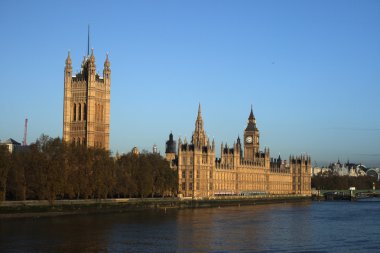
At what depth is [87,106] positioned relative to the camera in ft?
426

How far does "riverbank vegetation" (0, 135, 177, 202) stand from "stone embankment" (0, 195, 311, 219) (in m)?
1.24

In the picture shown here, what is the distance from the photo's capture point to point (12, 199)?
3497 inches

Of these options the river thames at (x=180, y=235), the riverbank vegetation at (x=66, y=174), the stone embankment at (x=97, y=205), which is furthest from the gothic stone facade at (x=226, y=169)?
the river thames at (x=180, y=235)

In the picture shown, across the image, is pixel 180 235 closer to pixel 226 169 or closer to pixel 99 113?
pixel 99 113

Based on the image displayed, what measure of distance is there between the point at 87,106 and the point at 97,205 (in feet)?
122

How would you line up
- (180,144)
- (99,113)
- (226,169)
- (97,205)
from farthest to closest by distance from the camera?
(226,169) → (180,144) → (99,113) → (97,205)

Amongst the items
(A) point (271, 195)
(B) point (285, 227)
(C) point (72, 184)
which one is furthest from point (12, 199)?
(A) point (271, 195)

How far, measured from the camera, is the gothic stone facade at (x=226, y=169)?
5586 inches

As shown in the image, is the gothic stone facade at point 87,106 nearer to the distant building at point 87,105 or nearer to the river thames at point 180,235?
the distant building at point 87,105

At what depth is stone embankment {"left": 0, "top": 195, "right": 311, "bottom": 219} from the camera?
82.4 metres

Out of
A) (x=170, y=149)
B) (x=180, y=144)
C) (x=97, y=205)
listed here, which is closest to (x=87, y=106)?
(x=180, y=144)

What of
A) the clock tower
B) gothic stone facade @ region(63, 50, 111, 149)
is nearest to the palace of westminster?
gothic stone facade @ region(63, 50, 111, 149)

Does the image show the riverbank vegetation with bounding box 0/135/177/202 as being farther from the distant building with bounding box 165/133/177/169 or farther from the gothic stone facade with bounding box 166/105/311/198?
the distant building with bounding box 165/133/177/169

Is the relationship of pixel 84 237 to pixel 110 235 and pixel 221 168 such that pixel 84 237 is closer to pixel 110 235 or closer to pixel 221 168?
pixel 110 235
